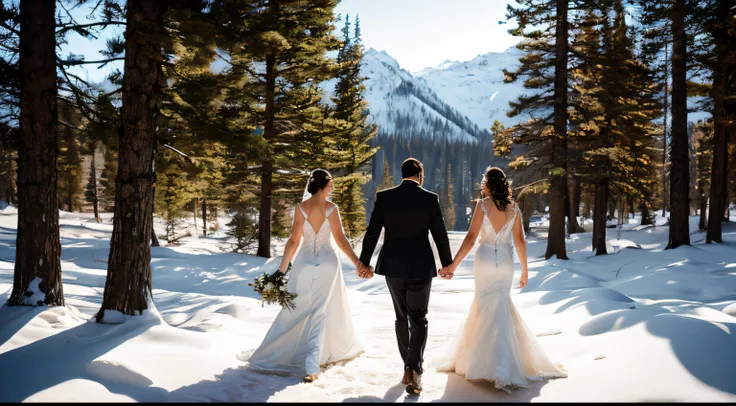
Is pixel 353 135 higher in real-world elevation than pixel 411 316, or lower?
higher

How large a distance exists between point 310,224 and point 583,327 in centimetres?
423

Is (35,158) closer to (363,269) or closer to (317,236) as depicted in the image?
(317,236)

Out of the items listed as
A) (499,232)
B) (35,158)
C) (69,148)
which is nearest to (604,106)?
(499,232)

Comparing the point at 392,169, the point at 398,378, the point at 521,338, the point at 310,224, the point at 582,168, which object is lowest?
the point at 398,378

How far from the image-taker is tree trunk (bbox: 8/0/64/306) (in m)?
6.43

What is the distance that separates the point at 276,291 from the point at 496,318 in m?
2.65

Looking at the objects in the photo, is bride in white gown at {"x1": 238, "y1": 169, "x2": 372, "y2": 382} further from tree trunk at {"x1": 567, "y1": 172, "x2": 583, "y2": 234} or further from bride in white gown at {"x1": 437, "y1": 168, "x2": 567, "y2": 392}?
tree trunk at {"x1": 567, "y1": 172, "x2": 583, "y2": 234}

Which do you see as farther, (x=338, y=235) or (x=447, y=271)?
(x=338, y=235)

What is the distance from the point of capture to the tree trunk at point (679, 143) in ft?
53.6

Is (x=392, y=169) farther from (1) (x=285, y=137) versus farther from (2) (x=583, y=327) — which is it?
(2) (x=583, y=327)

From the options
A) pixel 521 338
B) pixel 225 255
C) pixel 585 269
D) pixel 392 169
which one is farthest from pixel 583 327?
pixel 392 169

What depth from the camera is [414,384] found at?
495 centimetres

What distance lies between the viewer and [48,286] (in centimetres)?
658

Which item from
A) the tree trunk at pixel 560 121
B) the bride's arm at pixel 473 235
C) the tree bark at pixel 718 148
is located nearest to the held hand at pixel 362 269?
the bride's arm at pixel 473 235
